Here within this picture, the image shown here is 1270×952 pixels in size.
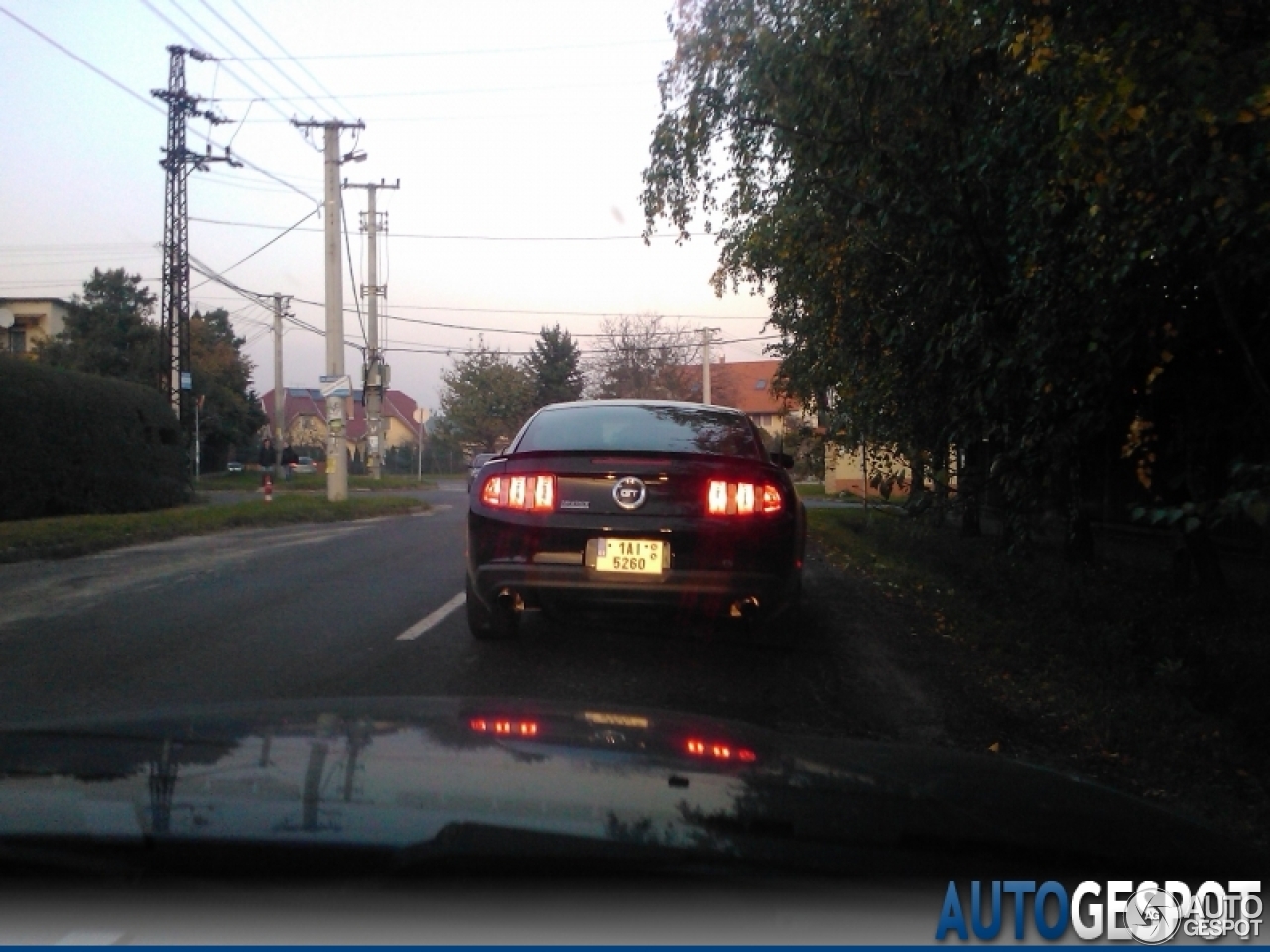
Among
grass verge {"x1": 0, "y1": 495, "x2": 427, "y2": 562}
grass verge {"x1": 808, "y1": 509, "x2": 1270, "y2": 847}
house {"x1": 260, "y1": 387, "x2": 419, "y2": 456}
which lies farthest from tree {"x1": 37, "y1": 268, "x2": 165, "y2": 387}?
grass verge {"x1": 808, "y1": 509, "x2": 1270, "y2": 847}

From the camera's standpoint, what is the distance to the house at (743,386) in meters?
57.2

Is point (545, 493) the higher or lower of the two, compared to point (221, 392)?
lower

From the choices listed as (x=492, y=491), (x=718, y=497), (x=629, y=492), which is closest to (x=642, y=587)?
(x=629, y=492)

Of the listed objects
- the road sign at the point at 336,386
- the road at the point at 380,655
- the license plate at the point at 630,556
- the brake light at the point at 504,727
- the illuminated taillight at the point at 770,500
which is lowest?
the road at the point at 380,655

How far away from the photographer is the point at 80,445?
2100 centimetres

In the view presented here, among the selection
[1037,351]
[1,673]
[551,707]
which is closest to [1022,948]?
[551,707]

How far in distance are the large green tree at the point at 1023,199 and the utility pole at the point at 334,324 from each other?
14691 mm

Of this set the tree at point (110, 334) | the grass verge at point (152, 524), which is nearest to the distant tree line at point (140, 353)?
the tree at point (110, 334)

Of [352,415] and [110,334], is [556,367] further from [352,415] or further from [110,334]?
[352,415]

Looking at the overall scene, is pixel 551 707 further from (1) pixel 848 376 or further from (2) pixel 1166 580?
(2) pixel 1166 580

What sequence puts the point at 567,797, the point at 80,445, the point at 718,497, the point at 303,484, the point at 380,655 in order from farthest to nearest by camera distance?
the point at 303,484, the point at 80,445, the point at 380,655, the point at 718,497, the point at 567,797

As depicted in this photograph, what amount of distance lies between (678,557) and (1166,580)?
7.37m

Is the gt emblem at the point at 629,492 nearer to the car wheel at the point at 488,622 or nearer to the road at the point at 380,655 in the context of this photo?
the road at the point at 380,655

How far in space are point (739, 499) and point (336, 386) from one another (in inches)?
708
